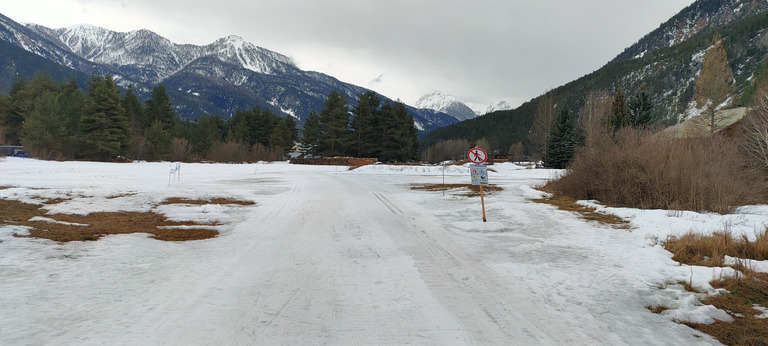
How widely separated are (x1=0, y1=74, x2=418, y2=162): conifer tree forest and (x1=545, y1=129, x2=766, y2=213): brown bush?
161 ft

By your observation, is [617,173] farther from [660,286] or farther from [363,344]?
[363,344]

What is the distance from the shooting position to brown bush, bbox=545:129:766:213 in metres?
9.99

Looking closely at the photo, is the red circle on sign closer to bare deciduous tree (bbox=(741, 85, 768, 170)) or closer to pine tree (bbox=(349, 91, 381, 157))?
bare deciduous tree (bbox=(741, 85, 768, 170))

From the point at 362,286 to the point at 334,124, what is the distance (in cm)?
5943

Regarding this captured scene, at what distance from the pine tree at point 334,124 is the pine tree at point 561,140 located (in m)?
33.1

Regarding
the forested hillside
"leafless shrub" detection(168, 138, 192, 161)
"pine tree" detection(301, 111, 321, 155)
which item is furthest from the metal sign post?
the forested hillside

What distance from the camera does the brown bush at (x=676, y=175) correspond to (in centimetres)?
999

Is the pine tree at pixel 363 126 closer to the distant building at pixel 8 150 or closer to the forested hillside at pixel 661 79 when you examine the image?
the distant building at pixel 8 150

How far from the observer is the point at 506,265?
5.94m

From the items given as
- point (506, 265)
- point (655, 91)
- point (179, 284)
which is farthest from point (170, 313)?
point (655, 91)

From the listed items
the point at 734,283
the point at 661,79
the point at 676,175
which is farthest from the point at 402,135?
the point at 661,79

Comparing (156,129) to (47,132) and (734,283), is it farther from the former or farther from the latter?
(734,283)

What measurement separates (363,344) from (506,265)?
11.6 feet

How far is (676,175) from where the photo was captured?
10.3 meters
